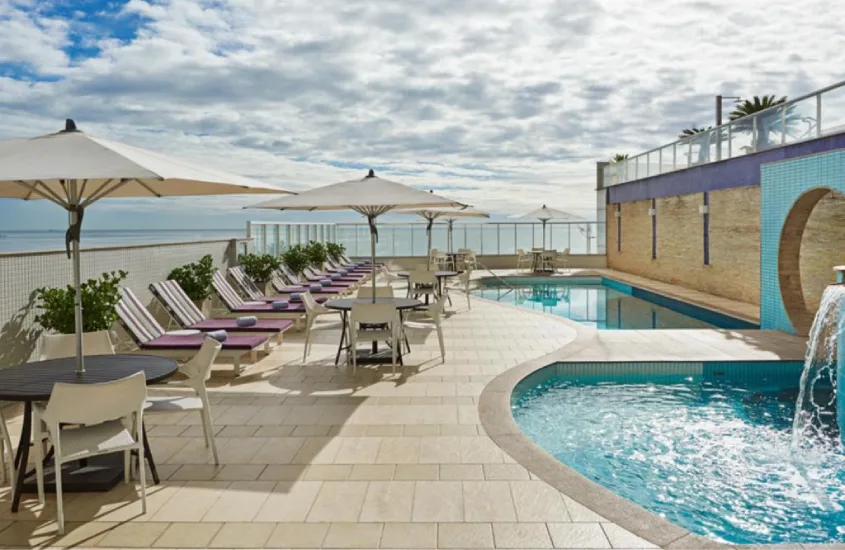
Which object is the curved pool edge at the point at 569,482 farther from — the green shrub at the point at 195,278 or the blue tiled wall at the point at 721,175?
the blue tiled wall at the point at 721,175

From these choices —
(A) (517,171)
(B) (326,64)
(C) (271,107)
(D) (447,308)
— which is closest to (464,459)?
Result: (D) (447,308)

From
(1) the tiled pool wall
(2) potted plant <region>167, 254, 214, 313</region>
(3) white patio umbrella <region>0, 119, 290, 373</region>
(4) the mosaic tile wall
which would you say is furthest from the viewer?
(2) potted plant <region>167, 254, 214, 313</region>

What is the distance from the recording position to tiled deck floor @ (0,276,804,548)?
3.24 meters

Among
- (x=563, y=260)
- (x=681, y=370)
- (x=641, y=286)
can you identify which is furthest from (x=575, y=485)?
(x=563, y=260)

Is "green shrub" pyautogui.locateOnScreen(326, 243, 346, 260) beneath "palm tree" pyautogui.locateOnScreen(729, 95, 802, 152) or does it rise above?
beneath

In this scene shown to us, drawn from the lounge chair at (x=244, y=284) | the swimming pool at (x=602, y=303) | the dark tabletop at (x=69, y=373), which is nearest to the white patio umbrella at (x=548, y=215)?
the swimming pool at (x=602, y=303)

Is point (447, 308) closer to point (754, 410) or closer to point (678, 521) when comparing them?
point (754, 410)

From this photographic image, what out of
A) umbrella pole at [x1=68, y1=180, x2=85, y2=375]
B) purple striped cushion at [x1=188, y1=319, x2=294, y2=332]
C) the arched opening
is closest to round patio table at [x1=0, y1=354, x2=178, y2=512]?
umbrella pole at [x1=68, y1=180, x2=85, y2=375]

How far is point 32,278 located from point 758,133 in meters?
12.0

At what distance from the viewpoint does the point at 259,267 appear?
41.5ft

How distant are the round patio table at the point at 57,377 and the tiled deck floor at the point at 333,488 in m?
0.21

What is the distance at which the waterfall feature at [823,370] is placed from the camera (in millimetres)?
5553

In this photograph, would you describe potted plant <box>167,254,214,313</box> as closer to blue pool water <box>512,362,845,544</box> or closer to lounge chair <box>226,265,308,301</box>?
lounge chair <box>226,265,308,301</box>

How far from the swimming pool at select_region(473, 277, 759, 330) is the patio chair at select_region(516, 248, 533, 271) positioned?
8.56 ft
